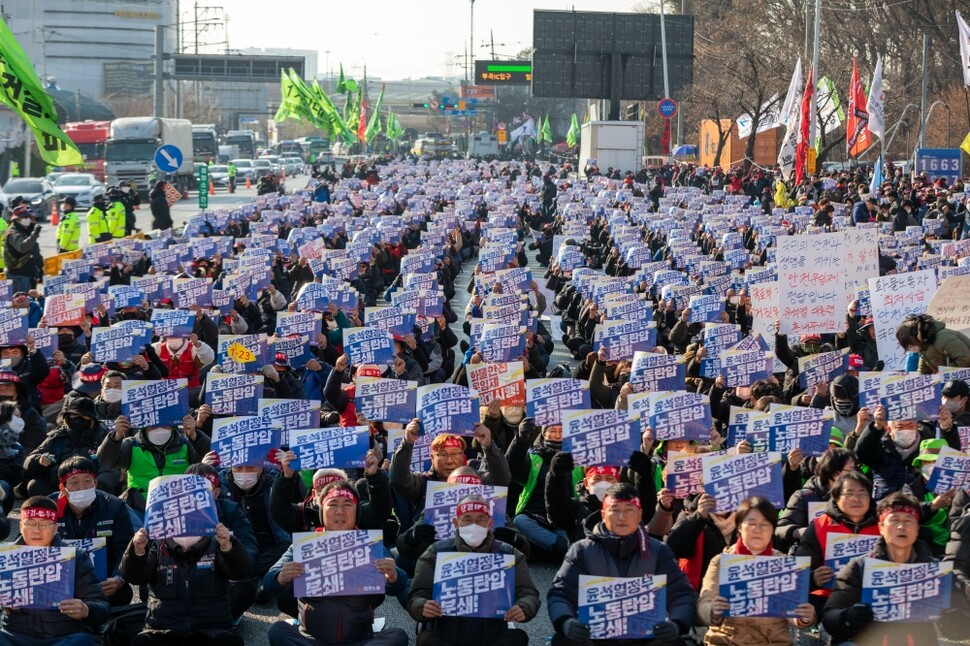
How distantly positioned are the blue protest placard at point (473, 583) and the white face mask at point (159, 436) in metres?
3.78

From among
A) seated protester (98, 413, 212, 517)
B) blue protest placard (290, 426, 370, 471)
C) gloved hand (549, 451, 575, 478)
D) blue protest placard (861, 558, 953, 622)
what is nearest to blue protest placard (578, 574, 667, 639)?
blue protest placard (861, 558, 953, 622)

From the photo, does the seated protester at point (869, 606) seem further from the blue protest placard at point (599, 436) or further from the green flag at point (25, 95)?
the green flag at point (25, 95)

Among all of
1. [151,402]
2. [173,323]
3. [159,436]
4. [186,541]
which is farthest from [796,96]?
[186,541]

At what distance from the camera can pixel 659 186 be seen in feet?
157

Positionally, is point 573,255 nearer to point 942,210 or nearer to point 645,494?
point 942,210

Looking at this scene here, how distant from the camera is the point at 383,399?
11.4 m

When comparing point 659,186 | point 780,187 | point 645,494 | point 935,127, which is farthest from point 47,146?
Answer: point 935,127

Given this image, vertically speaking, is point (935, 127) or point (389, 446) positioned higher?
point (935, 127)

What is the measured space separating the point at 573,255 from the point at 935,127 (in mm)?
47722

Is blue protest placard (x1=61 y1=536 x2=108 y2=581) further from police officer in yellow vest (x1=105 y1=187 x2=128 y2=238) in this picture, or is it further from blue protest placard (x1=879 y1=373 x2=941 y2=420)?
police officer in yellow vest (x1=105 y1=187 x2=128 y2=238)

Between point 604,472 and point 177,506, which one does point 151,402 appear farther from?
point 604,472

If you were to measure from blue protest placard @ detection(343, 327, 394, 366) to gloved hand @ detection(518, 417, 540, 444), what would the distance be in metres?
2.75

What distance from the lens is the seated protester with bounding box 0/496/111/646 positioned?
780 cm

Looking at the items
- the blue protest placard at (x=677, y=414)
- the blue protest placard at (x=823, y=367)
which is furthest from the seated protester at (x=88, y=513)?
the blue protest placard at (x=823, y=367)
